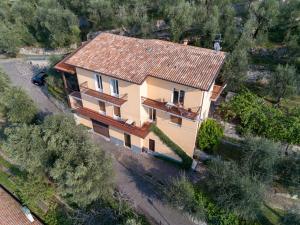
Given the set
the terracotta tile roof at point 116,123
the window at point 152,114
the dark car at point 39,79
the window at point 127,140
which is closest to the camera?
the terracotta tile roof at point 116,123

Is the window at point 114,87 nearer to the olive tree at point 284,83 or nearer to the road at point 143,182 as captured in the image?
the road at point 143,182

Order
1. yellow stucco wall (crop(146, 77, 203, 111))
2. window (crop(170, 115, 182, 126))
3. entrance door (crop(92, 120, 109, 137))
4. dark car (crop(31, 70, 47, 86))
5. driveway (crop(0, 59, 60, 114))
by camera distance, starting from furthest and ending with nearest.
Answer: dark car (crop(31, 70, 47, 86)) < driveway (crop(0, 59, 60, 114)) < entrance door (crop(92, 120, 109, 137)) < window (crop(170, 115, 182, 126)) < yellow stucco wall (crop(146, 77, 203, 111))

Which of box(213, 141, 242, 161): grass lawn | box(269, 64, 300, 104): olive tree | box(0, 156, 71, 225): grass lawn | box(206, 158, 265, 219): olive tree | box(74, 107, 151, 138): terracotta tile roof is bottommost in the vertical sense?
box(0, 156, 71, 225): grass lawn

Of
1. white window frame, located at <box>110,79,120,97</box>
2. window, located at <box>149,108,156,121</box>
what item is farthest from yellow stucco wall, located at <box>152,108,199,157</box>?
white window frame, located at <box>110,79,120,97</box>

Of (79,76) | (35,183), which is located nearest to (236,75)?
(79,76)

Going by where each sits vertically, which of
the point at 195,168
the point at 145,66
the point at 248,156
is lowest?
the point at 195,168

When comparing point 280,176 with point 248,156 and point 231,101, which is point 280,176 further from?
point 231,101

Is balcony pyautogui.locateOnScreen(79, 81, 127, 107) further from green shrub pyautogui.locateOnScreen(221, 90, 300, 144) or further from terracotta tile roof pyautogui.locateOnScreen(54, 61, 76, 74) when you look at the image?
green shrub pyautogui.locateOnScreen(221, 90, 300, 144)

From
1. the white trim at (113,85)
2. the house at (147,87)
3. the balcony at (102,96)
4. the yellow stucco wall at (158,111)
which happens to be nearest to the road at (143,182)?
the house at (147,87)
